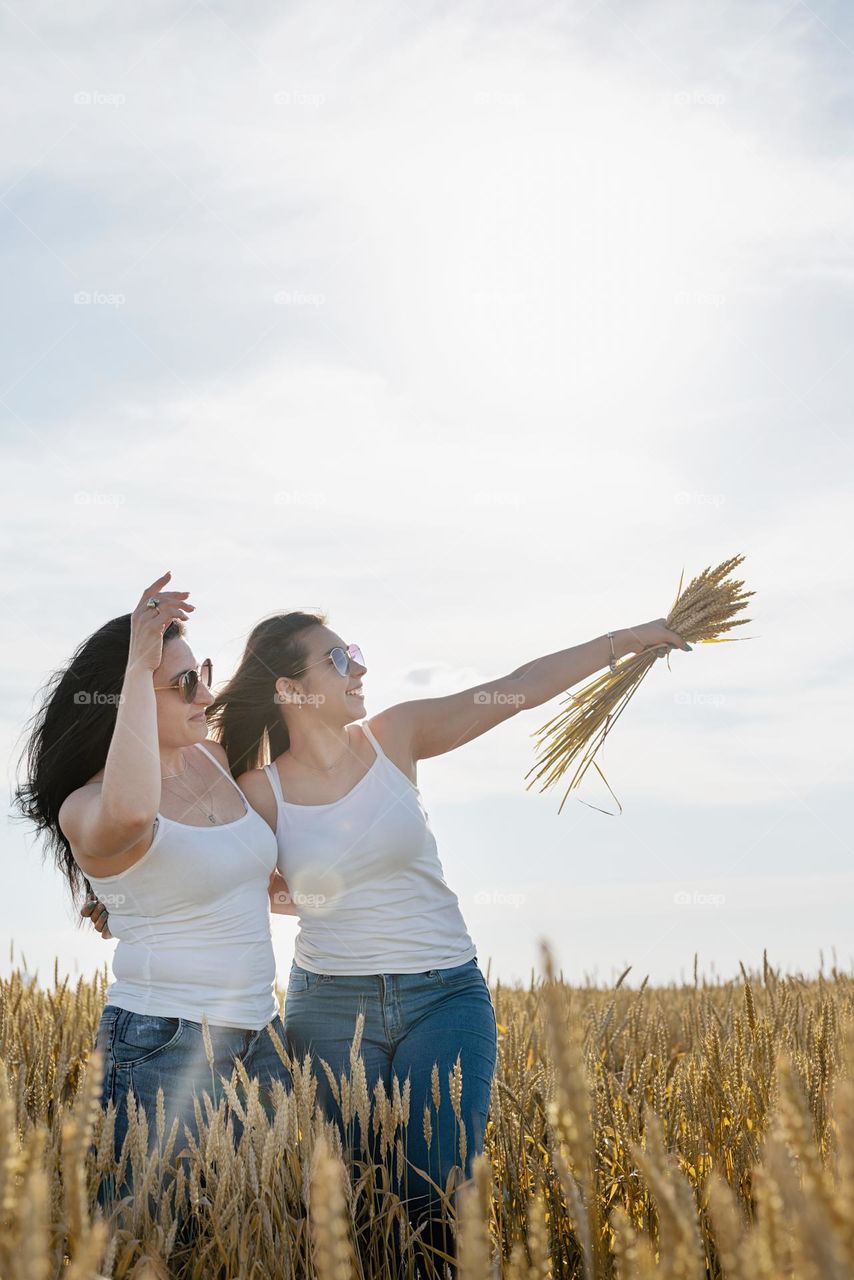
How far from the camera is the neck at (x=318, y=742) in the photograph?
3.74 metres

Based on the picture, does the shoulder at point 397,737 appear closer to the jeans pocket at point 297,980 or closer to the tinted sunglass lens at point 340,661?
the tinted sunglass lens at point 340,661

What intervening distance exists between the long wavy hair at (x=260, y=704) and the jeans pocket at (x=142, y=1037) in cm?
107

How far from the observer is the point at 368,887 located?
346 cm

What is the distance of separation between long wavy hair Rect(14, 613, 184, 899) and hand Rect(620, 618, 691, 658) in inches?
60.3

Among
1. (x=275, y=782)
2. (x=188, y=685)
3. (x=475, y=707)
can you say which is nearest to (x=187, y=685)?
(x=188, y=685)

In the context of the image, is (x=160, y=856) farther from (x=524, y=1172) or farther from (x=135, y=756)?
(x=524, y=1172)

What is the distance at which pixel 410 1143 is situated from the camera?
2.96 meters

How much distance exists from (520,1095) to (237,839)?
1.05 meters

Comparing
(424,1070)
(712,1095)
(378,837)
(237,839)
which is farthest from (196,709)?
(712,1095)

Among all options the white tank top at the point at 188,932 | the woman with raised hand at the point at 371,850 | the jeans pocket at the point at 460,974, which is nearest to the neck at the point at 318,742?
the woman with raised hand at the point at 371,850

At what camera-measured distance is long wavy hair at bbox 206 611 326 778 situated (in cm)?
394

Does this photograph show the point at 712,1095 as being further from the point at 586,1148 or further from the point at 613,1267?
the point at 586,1148

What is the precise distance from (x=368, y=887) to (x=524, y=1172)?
1061mm

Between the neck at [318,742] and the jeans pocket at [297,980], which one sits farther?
the neck at [318,742]
